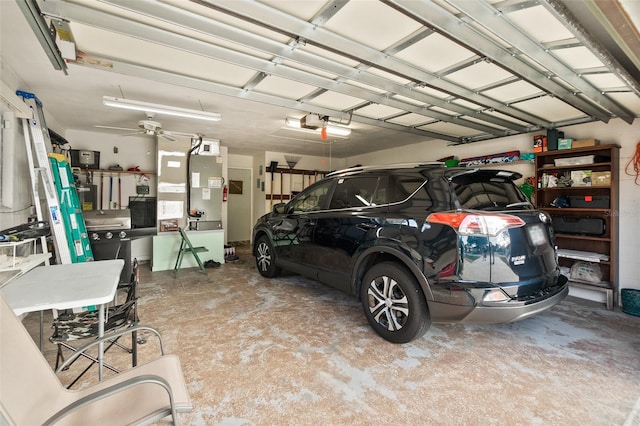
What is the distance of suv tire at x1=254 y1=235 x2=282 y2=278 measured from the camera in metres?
4.47

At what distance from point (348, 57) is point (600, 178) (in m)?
3.71

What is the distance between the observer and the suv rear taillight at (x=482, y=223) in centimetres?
210

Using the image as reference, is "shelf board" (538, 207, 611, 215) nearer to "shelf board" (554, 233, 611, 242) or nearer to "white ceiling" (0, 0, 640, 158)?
"shelf board" (554, 233, 611, 242)

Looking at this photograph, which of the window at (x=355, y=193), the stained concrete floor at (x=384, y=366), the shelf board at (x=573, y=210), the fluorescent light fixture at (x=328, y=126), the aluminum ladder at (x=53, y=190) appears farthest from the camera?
the fluorescent light fixture at (x=328, y=126)

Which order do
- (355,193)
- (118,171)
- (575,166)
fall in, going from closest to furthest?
(355,193) < (575,166) < (118,171)

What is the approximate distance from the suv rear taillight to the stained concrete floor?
1075 millimetres

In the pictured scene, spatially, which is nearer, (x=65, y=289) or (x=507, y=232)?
(x=65, y=289)

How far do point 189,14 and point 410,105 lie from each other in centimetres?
256

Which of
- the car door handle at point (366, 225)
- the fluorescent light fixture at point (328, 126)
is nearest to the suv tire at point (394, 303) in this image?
the car door handle at point (366, 225)

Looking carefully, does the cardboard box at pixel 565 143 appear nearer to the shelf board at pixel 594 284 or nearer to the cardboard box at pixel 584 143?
the cardboard box at pixel 584 143

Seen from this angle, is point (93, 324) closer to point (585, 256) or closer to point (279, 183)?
point (585, 256)

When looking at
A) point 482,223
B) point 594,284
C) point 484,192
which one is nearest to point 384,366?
point 482,223

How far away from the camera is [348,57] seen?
2289 mm

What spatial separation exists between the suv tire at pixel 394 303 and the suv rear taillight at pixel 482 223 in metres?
0.60
